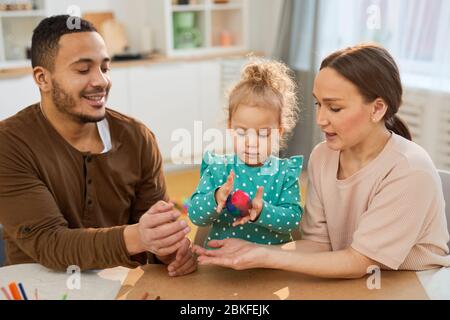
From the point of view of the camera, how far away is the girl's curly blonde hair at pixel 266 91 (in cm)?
143

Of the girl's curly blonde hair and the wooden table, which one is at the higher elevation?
the girl's curly blonde hair

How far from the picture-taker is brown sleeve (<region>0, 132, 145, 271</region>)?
127cm

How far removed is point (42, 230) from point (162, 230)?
319 mm

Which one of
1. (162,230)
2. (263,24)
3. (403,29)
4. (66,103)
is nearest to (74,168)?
(66,103)

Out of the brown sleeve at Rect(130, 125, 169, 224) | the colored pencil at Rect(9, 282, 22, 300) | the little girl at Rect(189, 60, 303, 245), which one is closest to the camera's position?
the colored pencil at Rect(9, 282, 22, 300)

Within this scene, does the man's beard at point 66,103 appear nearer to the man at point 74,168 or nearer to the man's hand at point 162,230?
the man at point 74,168

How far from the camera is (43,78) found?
1.64 metres

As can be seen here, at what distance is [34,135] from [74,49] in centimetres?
26

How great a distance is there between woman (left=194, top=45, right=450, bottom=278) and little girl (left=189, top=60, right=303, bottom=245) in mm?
75

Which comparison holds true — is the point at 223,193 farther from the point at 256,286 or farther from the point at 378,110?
the point at 378,110

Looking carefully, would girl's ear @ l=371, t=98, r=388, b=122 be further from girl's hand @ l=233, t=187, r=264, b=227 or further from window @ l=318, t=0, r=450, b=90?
window @ l=318, t=0, r=450, b=90

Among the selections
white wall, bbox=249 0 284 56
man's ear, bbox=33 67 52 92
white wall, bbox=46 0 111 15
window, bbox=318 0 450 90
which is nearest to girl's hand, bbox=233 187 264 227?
man's ear, bbox=33 67 52 92

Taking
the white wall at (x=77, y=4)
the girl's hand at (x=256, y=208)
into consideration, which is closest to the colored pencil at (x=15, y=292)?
the girl's hand at (x=256, y=208)

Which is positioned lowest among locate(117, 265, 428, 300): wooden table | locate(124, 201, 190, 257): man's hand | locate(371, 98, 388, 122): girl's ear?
locate(117, 265, 428, 300): wooden table
